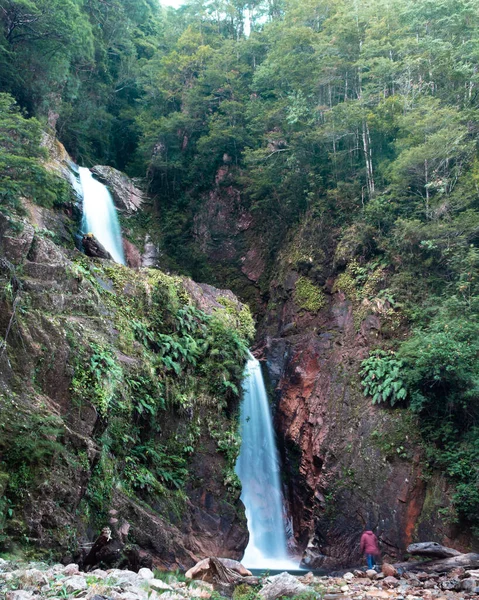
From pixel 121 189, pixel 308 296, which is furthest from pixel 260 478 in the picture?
pixel 121 189

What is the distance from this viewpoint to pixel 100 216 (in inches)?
768

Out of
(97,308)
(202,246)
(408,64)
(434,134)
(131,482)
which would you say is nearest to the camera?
(131,482)

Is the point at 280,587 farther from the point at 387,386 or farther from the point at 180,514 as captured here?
the point at 387,386

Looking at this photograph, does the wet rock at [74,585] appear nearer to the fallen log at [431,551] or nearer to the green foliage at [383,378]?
the fallen log at [431,551]

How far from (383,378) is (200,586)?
9.37m

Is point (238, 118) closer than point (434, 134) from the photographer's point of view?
No

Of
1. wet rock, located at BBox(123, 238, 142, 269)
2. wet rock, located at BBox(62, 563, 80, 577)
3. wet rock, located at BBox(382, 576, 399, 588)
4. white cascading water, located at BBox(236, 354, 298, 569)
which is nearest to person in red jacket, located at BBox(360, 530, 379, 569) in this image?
wet rock, located at BBox(382, 576, 399, 588)

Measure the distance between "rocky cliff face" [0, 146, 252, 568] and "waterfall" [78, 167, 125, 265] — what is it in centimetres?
274

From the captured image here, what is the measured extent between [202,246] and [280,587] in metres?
18.0

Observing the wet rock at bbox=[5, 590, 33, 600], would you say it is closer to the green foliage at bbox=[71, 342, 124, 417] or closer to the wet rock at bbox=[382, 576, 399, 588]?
the green foliage at bbox=[71, 342, 124, 417]

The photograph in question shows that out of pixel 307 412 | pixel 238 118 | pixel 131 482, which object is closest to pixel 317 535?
pixel 307 412

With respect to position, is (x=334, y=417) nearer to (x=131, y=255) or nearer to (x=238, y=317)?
(x=238, y=317)

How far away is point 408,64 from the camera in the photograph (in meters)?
18.3

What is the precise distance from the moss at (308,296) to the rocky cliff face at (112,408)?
3.71 meters
